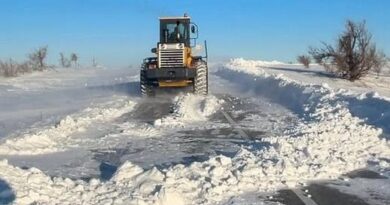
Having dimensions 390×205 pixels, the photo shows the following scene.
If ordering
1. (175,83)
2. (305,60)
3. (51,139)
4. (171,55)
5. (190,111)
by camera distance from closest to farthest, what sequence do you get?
(51,139) < (190,111) < (171,55) < (175,83) < (305,60)

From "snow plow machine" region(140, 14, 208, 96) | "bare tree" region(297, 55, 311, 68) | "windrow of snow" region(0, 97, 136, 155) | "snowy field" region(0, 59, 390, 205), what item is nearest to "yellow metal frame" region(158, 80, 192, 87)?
"snow plow machine" region(140, 14, 208, 96)

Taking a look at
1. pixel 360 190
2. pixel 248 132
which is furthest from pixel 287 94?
pixel 360 190

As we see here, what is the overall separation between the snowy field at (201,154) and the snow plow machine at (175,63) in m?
3.72

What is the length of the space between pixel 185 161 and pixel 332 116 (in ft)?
21.7

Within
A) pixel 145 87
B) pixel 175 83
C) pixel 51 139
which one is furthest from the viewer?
pixel 145 87

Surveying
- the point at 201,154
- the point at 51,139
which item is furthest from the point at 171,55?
the point at 201,154

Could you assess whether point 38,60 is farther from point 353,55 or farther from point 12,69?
point 353,55

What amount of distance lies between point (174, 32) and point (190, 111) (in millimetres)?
7406

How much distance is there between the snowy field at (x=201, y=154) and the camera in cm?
727

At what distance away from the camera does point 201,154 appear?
418 inches

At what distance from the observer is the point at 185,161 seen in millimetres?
9922

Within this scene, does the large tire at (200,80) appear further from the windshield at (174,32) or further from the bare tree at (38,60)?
the bare tree at (38,60)

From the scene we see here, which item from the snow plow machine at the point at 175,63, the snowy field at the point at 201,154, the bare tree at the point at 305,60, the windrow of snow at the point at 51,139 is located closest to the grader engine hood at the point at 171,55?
the snow plow machine at the point at 175,63

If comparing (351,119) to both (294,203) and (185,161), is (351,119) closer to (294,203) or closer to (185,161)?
(185,161)
